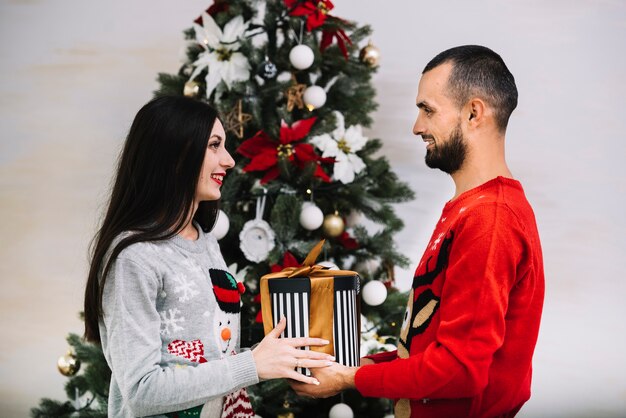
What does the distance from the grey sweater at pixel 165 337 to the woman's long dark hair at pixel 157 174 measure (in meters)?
0.07

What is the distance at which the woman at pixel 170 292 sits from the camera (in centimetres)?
152

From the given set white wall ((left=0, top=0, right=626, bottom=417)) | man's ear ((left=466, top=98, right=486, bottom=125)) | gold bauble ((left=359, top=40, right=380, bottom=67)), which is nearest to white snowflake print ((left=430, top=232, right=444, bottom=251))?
man's ear ((left=466, top=98, right=486, bottom=125))

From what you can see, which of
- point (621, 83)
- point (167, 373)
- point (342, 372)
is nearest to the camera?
point (167, 373)

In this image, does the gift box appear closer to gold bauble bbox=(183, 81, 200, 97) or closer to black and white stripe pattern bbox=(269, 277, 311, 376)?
black and white stripe pattern bbox=(269, 277, 311, 376)

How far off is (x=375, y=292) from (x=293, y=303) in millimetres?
1121

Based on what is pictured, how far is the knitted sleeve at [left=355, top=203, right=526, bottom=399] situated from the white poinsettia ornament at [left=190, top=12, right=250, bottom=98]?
4.65 feet

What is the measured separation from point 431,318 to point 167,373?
61 centimetres

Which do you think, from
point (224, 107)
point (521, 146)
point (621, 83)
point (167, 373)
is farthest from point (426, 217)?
point (167, 373)

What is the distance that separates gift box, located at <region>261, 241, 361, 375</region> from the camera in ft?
5.32

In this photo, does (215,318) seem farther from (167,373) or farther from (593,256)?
(593,256)

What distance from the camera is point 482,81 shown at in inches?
63.7

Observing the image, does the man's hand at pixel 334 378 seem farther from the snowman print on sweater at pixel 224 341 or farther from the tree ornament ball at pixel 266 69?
the tree ornament ball at pixel 266 69

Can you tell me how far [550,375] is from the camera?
12.5 ft

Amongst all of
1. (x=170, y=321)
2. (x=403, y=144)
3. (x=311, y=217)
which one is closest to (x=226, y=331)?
(x=170, y=321)
